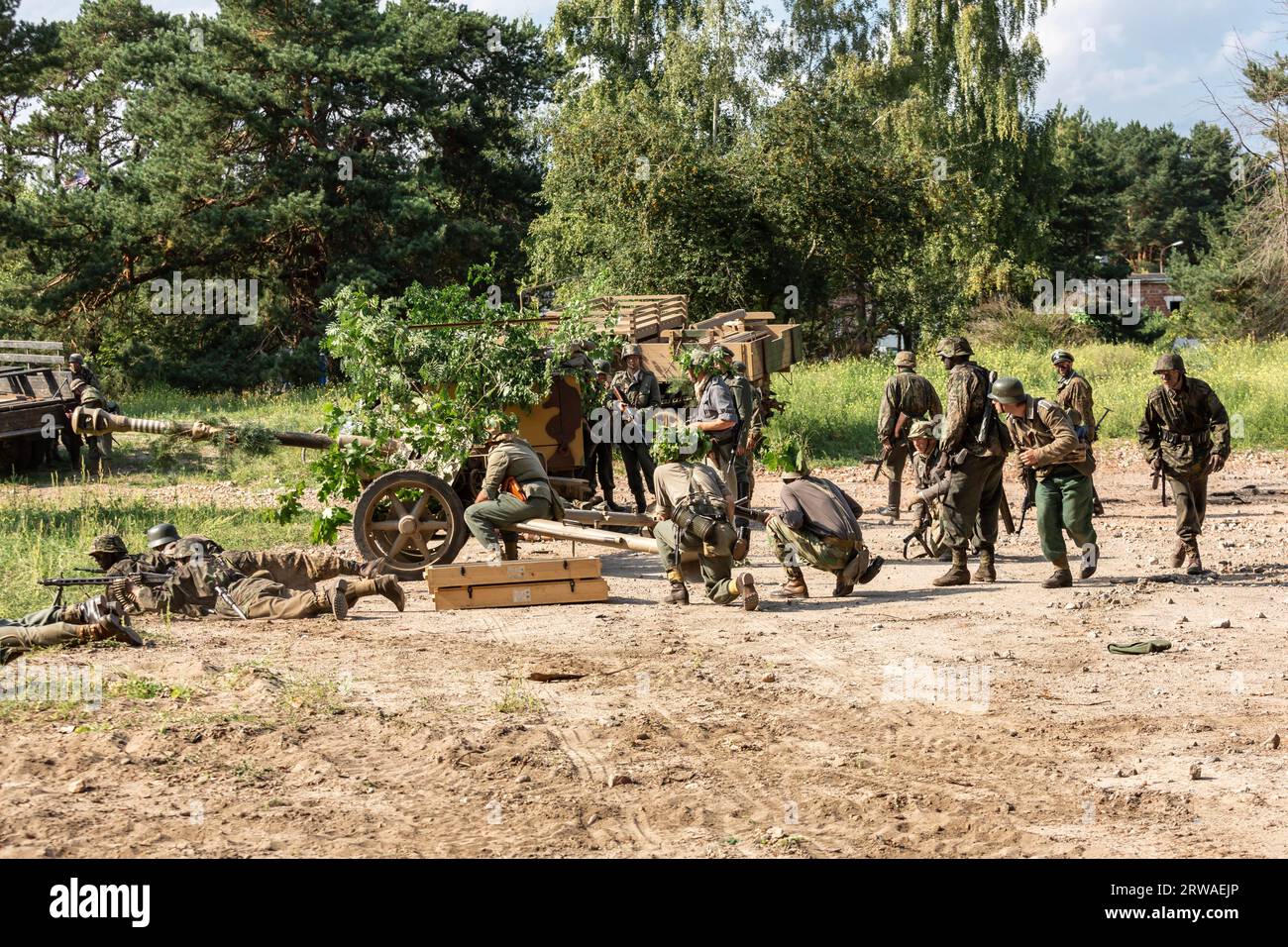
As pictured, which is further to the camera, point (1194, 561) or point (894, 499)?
point (894, 499)

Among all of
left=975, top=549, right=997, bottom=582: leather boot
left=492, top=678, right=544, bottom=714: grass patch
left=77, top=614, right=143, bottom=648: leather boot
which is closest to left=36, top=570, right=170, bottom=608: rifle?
left=77, top=614, right=143, bottom=648: leather boot

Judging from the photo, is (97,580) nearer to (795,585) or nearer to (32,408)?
(795,585)

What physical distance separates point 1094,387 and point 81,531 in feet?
54.3

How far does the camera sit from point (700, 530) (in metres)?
10.2

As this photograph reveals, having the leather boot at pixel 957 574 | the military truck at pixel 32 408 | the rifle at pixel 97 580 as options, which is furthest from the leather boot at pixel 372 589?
the military truck at pixel 32 408

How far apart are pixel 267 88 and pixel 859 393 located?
13.2 meters

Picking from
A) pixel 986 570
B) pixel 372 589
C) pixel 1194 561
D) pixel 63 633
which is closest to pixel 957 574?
pixel 986 570

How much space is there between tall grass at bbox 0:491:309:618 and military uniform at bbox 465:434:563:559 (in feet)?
8.37

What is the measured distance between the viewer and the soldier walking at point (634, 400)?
13.6 meters

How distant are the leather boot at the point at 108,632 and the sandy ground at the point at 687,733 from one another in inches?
3.5

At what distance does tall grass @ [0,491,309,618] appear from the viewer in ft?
36.6

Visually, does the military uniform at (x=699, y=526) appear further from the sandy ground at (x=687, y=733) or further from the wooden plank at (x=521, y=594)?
the wooden plank at (x=521, y=594)
